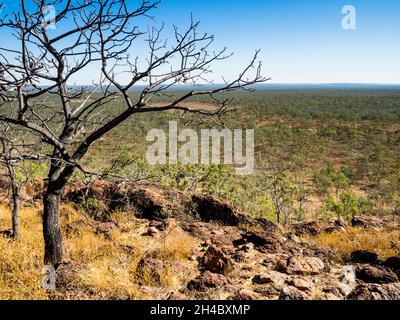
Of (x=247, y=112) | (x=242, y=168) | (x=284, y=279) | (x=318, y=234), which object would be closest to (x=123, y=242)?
→ (x=284, y=279)

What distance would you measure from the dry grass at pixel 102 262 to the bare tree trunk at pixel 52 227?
183mm

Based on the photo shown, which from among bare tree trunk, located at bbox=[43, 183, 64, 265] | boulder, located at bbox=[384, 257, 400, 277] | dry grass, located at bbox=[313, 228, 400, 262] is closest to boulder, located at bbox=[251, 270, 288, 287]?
dry grass, located at bbox=[313, 228, 400, 262]

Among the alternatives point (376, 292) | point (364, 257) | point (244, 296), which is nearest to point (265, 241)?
point (364, 257)

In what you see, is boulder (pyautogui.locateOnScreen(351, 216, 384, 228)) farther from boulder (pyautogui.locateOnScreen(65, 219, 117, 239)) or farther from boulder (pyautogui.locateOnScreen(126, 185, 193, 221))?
boulder (pyautogui.locateOnScreen(65, 219, 117, 239))

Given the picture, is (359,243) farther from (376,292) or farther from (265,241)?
(376,292)

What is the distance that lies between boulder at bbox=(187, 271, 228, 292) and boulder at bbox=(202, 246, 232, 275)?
50 cm

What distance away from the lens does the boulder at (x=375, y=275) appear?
4.76 metres

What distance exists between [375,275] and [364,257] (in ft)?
4.08

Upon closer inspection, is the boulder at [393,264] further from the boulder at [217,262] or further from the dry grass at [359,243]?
the boulder at [217,262]

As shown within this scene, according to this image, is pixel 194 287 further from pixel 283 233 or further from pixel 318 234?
pixel 318 234

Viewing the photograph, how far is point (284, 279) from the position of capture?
465 centimetres

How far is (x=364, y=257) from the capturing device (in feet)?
19.7

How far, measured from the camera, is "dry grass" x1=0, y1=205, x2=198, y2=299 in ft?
13.5

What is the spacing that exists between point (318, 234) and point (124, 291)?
480 centimetres
